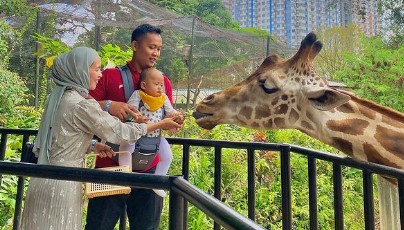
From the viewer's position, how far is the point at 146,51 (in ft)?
5.94

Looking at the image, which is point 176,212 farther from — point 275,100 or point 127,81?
point 275,100

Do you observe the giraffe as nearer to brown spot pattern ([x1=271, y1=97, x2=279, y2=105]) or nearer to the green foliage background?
brown spot pattern ([x1=271, y1=97, x2=279, y2=105])

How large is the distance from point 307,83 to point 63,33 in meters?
6.47

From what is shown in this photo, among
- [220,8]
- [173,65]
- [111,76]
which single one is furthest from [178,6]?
[111,76]

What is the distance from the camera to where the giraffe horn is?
2.21 m

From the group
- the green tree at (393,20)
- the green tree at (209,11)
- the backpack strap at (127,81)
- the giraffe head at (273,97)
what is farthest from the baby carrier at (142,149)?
the green tree at (209,11)

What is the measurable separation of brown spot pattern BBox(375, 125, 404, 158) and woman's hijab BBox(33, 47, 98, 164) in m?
1.33

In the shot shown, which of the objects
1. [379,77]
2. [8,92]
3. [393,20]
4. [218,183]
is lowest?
[218,183]

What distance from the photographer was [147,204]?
174cm

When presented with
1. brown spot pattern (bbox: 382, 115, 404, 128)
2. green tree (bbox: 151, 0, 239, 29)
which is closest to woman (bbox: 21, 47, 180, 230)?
brown spot pattern (bbox: 382, 115, 404, 128)

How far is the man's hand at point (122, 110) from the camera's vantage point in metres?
1.60

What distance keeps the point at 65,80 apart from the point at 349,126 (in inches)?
50.7

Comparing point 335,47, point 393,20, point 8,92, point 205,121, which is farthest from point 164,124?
point 335,47

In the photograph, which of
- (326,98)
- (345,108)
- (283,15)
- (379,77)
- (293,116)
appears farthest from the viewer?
(283,15)
